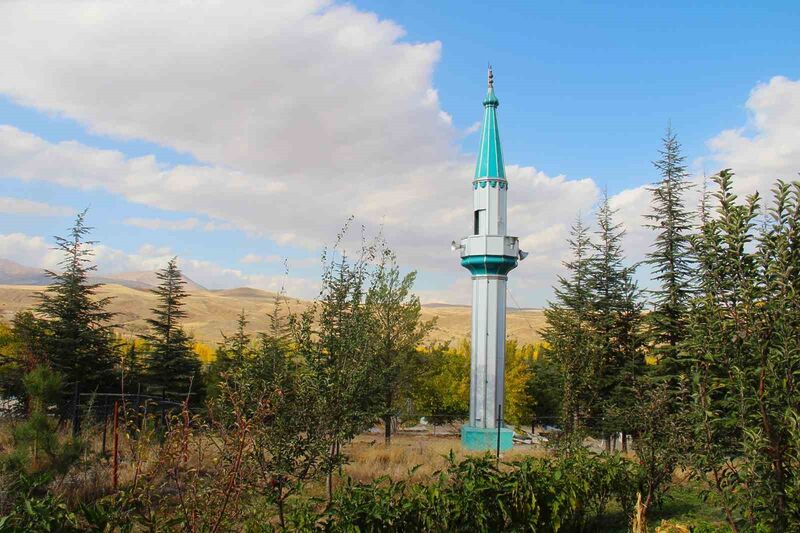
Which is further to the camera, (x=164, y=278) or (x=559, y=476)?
(x=164, y=278)

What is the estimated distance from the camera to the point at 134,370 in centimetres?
2486

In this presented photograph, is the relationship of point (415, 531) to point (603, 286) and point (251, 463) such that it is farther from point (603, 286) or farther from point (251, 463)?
point (603, 286)

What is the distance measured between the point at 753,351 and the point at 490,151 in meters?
18.1

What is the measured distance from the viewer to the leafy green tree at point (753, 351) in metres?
7.10

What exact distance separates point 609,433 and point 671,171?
1042 cm

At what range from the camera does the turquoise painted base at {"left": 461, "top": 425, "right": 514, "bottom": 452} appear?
22156 millimetres

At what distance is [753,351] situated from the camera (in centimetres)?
745

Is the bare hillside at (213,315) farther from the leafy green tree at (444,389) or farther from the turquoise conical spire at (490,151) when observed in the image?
the turquoise conical spire at (490,151)

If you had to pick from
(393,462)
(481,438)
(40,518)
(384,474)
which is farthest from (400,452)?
(40,518)

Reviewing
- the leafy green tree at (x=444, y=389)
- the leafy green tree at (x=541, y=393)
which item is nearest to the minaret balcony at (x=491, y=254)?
the leafy green tree at (x=444, y=389)

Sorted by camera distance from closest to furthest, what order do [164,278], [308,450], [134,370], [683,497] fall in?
[308,450] → [683,497] → [134,370] → [164,278]

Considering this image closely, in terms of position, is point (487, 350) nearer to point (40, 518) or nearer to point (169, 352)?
point (169, 352)

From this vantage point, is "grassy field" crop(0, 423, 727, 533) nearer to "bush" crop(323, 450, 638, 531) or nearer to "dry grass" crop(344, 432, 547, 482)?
"dry grass" crop(344, 432, 547, 482)

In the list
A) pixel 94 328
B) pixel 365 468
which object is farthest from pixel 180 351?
pixel 365 468
